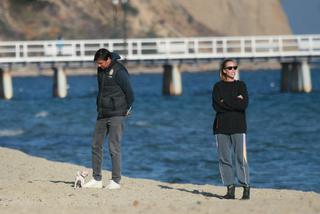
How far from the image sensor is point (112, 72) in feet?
47.9

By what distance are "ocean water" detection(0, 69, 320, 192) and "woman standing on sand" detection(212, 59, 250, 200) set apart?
6209 millimetres

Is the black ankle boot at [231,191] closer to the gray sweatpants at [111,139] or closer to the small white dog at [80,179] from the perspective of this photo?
the gray sweatpants at [111,139]

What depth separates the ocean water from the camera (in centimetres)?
2385

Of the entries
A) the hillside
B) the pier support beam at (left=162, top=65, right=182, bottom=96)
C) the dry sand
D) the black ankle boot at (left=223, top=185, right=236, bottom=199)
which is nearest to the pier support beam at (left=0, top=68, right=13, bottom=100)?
the pier support beam at (left=162, top=65, right=182, bottom=96)

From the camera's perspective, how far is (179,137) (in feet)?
121

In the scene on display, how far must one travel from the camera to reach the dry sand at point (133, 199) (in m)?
12.9

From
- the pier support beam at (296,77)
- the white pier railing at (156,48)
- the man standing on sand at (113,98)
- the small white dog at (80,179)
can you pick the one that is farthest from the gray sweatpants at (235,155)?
the pier support beam at (296,77)

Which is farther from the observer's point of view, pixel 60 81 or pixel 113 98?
pixel 60 81

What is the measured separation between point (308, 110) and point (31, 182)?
39204 millimetres

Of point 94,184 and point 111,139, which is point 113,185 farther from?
point 111,139

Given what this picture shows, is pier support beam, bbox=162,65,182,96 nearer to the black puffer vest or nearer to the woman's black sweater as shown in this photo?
the black puffer vest

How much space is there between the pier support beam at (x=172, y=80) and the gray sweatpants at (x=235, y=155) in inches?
2029

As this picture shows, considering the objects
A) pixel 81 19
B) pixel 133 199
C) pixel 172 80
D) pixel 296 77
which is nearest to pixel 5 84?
pixel 172 80

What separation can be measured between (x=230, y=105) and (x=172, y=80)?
53431 millimetres
